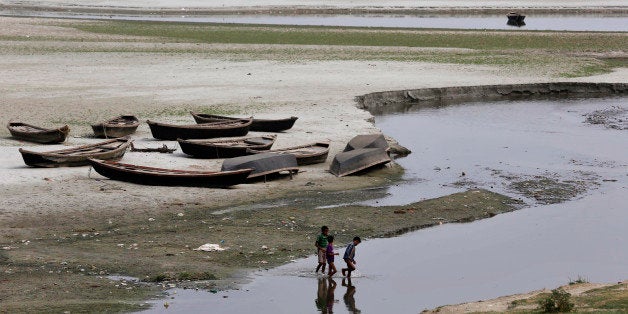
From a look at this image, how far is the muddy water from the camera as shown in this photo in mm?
21422

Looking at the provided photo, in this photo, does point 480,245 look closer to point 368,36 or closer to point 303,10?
point 368,36

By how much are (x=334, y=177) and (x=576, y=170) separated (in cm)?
811

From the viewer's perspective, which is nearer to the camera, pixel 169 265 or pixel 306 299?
pixel 306 299

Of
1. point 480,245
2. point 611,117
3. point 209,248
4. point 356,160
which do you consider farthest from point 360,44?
point 209,248

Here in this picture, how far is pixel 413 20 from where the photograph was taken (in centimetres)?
10481

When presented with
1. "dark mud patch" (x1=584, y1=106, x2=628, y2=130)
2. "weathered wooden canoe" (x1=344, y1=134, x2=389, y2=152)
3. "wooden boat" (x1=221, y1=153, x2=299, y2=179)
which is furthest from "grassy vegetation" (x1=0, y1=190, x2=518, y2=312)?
"dark mud patch" (x1=584, y1=106, x2=628, y2=130)

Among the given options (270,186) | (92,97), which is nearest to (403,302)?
(270,186)

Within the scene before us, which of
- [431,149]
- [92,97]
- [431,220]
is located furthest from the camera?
[92,97]

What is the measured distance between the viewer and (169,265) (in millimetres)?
22766

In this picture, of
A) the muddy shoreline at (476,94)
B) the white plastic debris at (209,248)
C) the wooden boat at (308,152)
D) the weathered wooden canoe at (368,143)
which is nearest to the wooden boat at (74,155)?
the wooden boat at (308,152)

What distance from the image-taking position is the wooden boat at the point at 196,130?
3606 centimetres

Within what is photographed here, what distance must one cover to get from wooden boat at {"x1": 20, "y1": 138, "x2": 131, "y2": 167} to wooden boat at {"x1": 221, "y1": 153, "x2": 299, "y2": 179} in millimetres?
3482

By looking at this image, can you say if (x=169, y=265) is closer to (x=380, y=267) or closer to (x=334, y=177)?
(x=380, y=267)

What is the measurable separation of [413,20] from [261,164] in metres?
75.7
